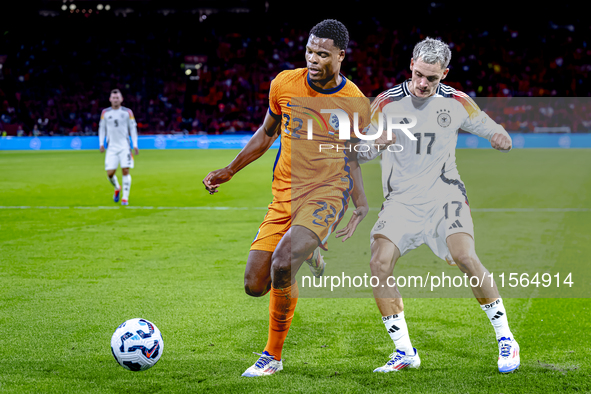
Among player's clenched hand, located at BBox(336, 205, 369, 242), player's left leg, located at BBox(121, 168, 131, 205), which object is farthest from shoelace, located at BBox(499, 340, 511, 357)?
player's left leg, located at BBox(121, 168, 131, 205)

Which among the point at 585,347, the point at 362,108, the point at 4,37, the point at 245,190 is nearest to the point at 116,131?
the point at 245,190

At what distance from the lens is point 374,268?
11.3ft

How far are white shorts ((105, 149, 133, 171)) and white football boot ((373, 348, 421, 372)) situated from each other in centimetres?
836

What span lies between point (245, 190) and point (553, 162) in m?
9.74

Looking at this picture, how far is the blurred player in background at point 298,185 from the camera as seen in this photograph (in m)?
3.50

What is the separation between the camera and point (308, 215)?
355 centimetres

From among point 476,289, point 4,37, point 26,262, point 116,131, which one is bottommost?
point 26,262

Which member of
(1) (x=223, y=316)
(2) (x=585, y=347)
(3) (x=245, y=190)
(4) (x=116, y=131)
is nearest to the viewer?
(2) (x=585, y=347)

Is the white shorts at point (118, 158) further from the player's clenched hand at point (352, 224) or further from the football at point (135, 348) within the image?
the player's clenched hand at point (352, 224)

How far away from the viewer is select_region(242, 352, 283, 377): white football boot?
344cm

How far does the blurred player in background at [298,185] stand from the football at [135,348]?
56 centimetres

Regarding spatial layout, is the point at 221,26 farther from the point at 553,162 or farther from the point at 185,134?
the point at 553,162

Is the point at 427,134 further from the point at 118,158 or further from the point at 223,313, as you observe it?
the point at 118,158

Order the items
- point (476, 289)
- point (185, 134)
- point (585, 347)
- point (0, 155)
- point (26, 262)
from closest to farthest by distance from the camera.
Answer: point (476, 289) → point (585, 347) → point (26, 262) → point (0, 155) → point (185, 134)
